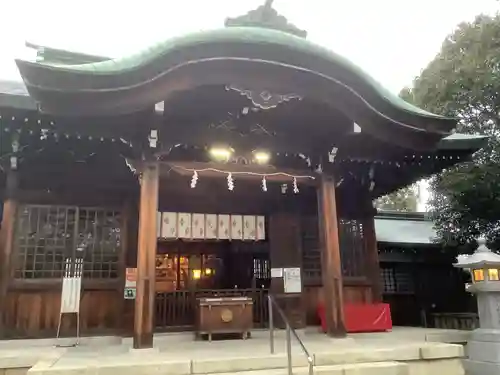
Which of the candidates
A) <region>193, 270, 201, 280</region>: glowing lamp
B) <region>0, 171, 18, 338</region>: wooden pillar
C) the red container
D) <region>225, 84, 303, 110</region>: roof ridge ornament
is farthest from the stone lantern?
<region>0, 171, 18, 338</region>: wooden pillar

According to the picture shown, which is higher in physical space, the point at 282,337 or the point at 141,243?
the point at 141,243

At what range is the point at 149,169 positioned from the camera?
700cm

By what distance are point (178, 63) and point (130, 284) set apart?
4329 mm

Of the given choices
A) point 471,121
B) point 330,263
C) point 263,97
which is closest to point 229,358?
point 330,263

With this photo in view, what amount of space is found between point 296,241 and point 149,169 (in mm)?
3983

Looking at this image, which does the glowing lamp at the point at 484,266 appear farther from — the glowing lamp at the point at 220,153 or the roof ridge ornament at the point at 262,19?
the roof ridge ornament at the point at 262,19

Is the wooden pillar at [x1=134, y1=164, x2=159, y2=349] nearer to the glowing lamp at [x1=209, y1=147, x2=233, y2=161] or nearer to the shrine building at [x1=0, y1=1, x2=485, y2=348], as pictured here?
the shrine building at [x1=0, y1=1, x2=485, y2=348]

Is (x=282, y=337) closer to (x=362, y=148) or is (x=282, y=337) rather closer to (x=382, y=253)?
(x=362, y=148)

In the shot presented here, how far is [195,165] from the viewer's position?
7348 millimetres

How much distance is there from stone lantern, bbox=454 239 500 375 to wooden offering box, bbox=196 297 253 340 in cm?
411

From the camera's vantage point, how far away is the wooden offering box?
8.23 m

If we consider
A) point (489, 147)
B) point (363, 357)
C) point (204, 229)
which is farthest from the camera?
point (489, 147)

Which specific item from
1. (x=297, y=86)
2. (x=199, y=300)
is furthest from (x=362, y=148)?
(x=199, y=300)

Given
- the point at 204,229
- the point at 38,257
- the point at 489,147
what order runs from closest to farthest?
the point at 38,257 → the point at 204,229 → the point at 489,147
